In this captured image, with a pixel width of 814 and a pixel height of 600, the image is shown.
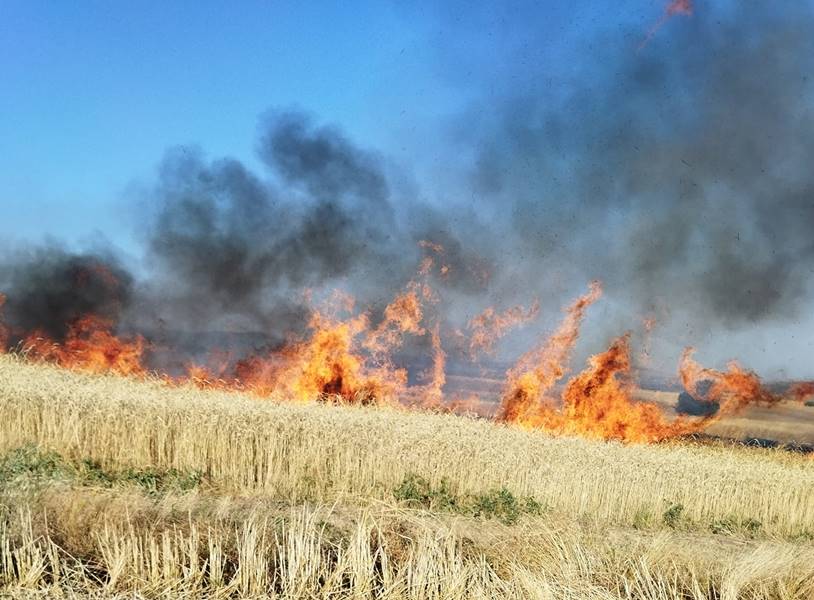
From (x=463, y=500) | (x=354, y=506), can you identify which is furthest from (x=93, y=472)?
(x=463, y=500)

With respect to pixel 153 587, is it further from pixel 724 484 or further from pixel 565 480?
pixel 724 484

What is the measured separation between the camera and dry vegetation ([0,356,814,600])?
761 centimetres

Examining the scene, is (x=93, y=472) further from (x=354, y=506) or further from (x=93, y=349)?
(x=93, y=349)

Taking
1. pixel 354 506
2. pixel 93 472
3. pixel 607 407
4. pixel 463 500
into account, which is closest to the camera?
pixel 354 506

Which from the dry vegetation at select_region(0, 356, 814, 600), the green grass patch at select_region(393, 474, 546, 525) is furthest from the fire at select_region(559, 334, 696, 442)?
the green grass patch at select_region(393, 474, 546, 525)

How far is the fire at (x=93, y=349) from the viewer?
35.6 m

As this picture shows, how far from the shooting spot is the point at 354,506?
12953 mm

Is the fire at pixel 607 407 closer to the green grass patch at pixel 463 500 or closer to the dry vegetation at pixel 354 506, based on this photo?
the dry vegetation at pixel 354 506

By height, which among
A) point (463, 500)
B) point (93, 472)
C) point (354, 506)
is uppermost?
point (93, 472)

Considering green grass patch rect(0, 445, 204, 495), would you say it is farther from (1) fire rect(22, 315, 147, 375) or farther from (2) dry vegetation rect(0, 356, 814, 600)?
(1) fire rect(22, 315, 147, 375)

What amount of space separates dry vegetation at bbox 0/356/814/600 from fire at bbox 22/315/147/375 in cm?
833

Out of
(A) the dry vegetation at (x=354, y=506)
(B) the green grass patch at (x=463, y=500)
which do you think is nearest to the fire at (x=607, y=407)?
(A) the dry vegetation at (x=354, y=506)

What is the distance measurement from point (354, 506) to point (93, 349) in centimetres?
2755

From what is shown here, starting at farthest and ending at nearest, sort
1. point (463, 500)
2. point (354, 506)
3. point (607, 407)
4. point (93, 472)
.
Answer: point (607, 407) → point (463, 500) → point (93, 472) → point (354, 506)
